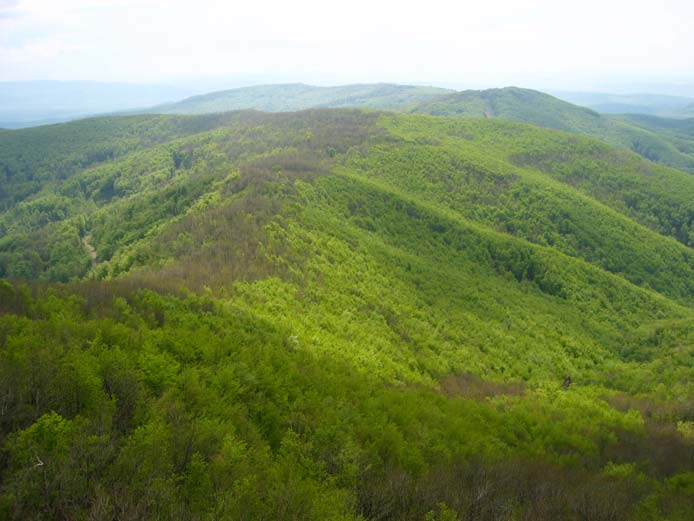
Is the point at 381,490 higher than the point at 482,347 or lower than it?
higher

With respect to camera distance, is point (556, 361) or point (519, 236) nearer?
point (556, 361)

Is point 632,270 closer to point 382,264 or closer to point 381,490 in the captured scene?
point 382,264

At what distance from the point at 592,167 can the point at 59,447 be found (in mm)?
183231

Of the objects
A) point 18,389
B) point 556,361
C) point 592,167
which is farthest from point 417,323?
point 592,167

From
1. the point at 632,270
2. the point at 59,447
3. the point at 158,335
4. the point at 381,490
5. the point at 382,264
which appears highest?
the point at 59,447

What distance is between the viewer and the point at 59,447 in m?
14.3

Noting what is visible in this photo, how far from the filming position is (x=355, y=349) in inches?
1833

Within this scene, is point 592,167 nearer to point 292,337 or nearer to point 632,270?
point 632,270

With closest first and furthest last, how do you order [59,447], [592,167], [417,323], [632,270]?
[59,447], [417,323], [632,270], [592,167]

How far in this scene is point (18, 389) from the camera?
1748cm

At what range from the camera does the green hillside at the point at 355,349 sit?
16531 millimetres

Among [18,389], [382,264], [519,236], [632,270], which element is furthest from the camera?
[519,236]

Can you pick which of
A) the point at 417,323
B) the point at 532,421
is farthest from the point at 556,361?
the point at 532,421

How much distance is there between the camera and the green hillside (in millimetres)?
16531
